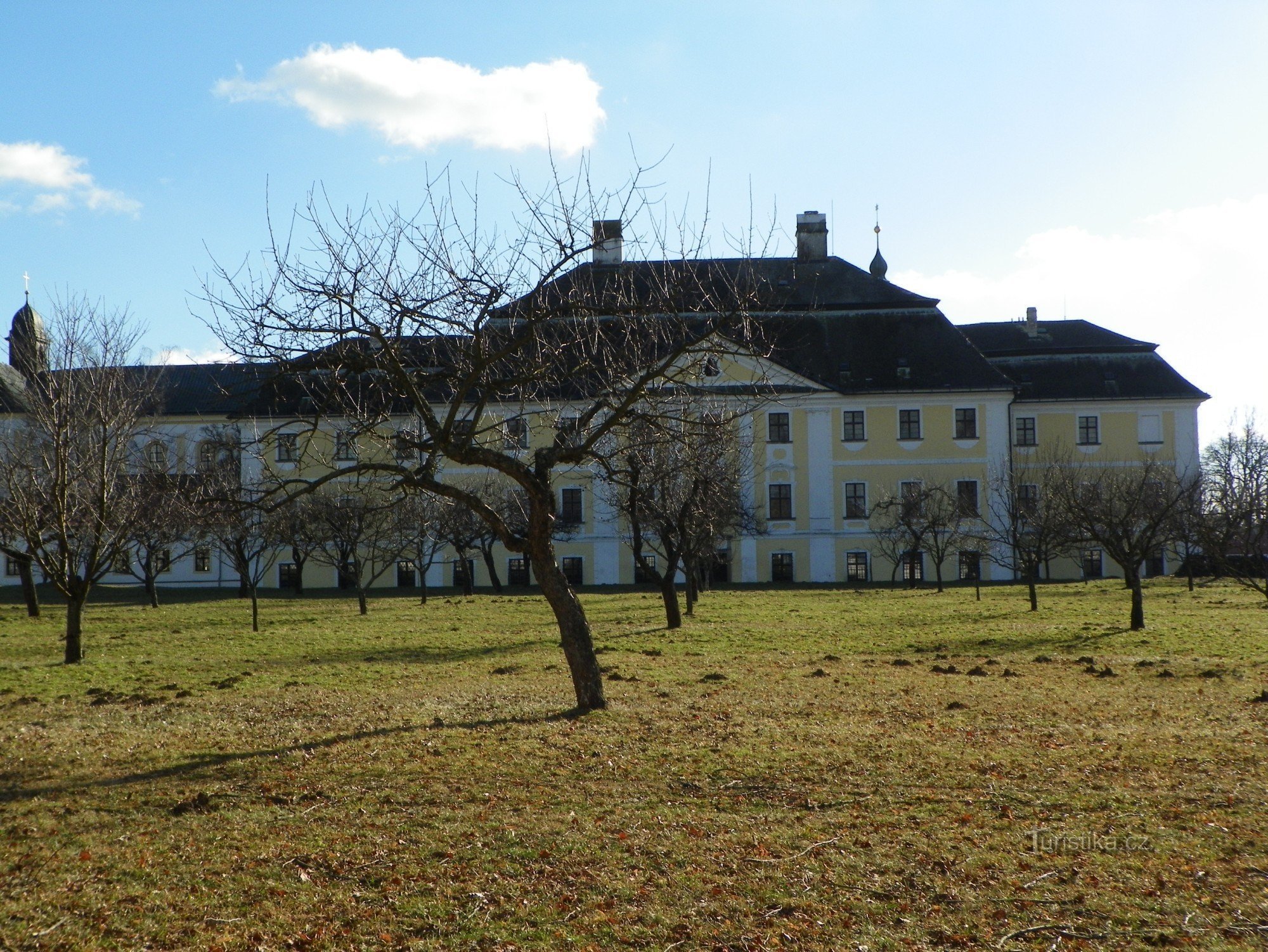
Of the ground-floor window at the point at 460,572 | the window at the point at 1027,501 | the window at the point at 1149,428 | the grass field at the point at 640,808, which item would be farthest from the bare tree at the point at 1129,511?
the ground-floor window at the point at 460,572

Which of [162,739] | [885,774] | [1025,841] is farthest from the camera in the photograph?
[162,739]

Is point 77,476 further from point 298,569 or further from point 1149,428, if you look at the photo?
point 1149,428

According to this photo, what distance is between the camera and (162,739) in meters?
10.1

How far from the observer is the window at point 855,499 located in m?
48.1

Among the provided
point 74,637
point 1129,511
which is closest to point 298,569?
point 74,637

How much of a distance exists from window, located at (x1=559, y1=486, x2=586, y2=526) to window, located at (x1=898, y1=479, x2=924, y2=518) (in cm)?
1348

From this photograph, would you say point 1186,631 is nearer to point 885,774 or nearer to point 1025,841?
point 885,774

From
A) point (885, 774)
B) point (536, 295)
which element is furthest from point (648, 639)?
point (885, 774)

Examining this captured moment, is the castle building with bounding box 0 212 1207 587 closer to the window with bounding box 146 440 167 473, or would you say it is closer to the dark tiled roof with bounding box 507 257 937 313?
the window with bounding box 146 440 167 473

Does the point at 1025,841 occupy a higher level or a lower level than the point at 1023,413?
lower

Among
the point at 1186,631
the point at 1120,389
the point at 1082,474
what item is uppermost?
the point at 1120,389

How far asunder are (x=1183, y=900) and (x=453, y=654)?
13.8 metres

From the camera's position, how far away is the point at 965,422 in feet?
159

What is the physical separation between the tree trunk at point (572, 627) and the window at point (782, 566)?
37.2 m
